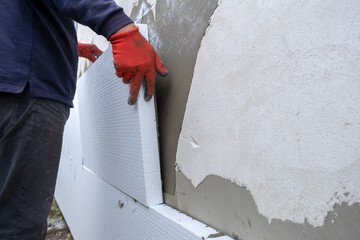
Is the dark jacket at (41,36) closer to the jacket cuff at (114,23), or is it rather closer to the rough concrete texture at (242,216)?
the jacket cuff at (114,23)

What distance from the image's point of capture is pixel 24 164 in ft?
3.50

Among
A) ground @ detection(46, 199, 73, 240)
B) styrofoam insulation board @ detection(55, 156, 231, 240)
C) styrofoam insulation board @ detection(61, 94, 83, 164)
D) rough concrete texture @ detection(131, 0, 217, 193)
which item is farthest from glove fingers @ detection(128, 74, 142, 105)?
ground @ detection(46, 199, 73, 240)

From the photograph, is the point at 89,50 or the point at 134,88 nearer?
the point at 134,88

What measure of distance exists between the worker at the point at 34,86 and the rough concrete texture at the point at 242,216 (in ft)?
1.52

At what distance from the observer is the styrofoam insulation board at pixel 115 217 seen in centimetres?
95

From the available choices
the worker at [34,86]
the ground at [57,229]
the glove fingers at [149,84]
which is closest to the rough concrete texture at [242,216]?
the glove fingers at [149,84]

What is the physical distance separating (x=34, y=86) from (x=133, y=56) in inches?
16.6

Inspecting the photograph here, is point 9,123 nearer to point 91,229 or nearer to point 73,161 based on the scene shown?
point 91,229

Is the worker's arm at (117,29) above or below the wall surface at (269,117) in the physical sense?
above

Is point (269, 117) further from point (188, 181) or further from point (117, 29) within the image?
point (117, 29)

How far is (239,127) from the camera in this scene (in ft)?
2.56

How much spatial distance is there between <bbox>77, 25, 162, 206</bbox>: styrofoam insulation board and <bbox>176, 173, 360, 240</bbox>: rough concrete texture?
16 centimetres

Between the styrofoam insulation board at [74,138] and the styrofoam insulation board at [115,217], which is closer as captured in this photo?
the styrofoam insulation board at [115,217]

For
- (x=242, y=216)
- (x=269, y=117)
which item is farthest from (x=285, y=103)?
(x=242, y=216)
